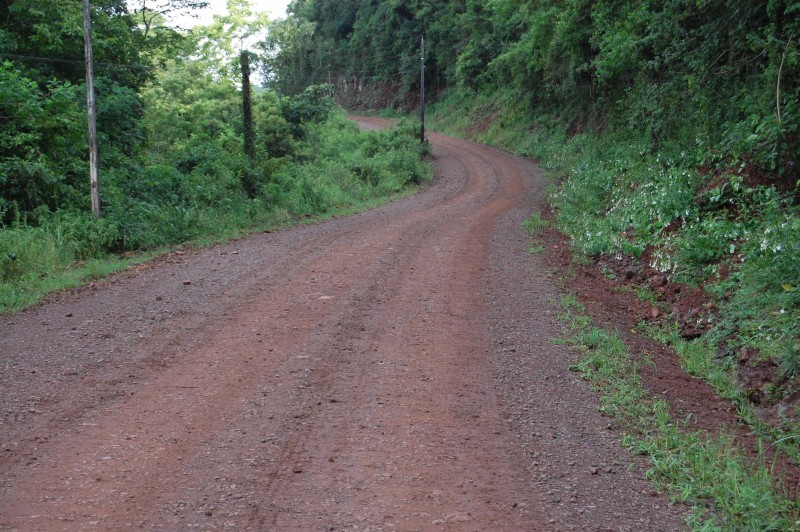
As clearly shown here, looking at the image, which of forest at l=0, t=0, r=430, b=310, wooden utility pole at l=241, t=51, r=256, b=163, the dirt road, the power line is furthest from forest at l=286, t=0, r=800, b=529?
the power line

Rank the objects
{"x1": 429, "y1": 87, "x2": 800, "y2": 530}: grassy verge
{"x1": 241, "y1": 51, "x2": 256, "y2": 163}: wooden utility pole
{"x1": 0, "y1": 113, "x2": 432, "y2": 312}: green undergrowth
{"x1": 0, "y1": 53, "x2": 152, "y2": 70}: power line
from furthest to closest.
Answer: {"x1": 241, "y1": 51, "x2": 256, "y2": 163}: wooden utility pole, {"x1": 0, "y1": 53, "x2": 152, "y2": 70}: power line, {"x1": 0, "y1": 113, "x2": 432, "y2": 312}: green undergrowth, {"x1": 429, "y1": 87, "x2": 800, "y2": 530}: grassy verge

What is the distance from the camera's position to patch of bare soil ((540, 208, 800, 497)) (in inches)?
209

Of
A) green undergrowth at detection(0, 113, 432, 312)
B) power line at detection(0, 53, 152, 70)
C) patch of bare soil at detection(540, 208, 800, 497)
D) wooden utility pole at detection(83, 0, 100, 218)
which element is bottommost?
patch of bare soil at detection(540, 208, 800, 497)

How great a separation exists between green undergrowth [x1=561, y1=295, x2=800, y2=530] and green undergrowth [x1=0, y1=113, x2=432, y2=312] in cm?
740

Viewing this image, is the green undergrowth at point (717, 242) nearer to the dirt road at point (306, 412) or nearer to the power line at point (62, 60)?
the dirt road at point (306, 412)

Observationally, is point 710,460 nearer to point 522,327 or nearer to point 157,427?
point 522,327

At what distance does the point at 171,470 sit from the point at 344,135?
30.1 meters

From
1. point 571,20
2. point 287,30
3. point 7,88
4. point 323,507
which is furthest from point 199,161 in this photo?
point 287,30

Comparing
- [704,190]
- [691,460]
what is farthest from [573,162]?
[691,460]

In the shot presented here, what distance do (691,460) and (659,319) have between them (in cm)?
427

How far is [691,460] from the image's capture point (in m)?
4.44

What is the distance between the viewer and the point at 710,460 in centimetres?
441

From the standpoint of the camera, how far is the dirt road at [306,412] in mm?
3795

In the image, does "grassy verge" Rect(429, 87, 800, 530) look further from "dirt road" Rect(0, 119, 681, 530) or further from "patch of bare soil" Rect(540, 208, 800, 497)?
"dirt road" Rect(0, 119, 681, 530)
